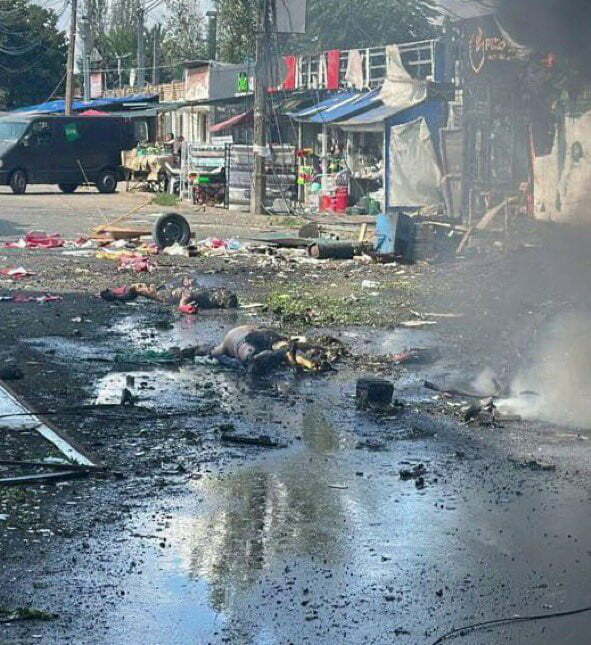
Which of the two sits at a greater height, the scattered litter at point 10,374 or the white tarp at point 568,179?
the white tarp at point 568,179

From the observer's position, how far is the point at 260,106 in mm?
26016

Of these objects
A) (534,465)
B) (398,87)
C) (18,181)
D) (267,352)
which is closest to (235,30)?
(18,181)

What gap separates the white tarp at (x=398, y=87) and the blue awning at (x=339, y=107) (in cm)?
65

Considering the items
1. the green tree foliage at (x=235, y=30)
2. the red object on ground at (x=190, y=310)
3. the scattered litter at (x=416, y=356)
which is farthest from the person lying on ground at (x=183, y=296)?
the green tree foliage at (x=235, y=30)

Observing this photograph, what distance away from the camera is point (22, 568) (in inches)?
208

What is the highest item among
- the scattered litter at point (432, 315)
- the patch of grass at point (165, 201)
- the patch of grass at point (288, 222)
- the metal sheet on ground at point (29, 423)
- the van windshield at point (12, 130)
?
→ the van windshield at point (12, 130)

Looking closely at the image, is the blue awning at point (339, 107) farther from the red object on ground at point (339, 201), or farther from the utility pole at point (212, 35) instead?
the utility pole at point (212, 35)

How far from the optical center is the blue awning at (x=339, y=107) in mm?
29172

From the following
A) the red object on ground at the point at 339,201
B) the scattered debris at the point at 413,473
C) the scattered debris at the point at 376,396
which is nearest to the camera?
the scattered debris at the point at 413,473

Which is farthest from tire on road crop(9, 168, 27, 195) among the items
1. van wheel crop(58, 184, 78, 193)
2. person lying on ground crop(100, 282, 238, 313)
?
person lying on ground crop(100, 282, 238, 313)

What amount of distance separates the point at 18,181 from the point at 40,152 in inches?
42.5

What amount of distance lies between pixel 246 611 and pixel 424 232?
14028mm

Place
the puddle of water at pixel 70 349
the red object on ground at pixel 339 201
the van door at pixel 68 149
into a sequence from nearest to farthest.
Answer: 1. the puddle of water at pixel 70 349
2. the red object on ground at pixel 339 201
3. the van door at pixel 68 149

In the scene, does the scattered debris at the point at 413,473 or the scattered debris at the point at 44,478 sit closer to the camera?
the scattered debris at the point at 44,478
